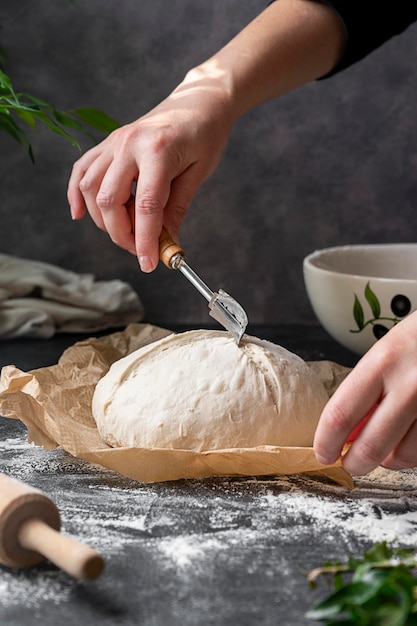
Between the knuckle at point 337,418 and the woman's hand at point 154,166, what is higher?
the woman's hand at point 154,166

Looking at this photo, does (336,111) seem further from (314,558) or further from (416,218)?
(314,558)

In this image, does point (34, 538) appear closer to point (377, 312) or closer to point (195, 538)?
point (195, 538)

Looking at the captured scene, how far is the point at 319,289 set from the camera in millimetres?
1503

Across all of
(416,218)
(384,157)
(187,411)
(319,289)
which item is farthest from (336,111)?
(187,411)

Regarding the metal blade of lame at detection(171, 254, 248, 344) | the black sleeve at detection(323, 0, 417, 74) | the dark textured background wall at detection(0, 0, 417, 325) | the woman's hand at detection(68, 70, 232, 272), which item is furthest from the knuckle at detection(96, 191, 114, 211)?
the dark textured background wall at detection(0, 0, 417, 325)

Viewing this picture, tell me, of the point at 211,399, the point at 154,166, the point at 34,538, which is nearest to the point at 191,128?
the point at 154,166

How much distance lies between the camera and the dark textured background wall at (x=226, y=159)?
1.90 m

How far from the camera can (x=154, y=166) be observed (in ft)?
3.84

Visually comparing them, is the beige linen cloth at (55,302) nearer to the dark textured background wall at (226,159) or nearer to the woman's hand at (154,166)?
the dark textured background wall at (226,159)

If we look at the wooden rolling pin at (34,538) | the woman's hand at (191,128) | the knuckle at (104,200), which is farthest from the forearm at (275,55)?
the wooden rolling pin at (34,538)

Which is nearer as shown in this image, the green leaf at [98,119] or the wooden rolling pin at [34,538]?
the wooden rolling pin at [34,538]

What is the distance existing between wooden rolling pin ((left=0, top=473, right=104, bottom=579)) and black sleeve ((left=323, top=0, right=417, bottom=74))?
103cm

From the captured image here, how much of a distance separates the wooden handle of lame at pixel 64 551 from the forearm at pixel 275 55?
78cm

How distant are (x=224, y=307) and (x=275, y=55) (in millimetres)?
478
